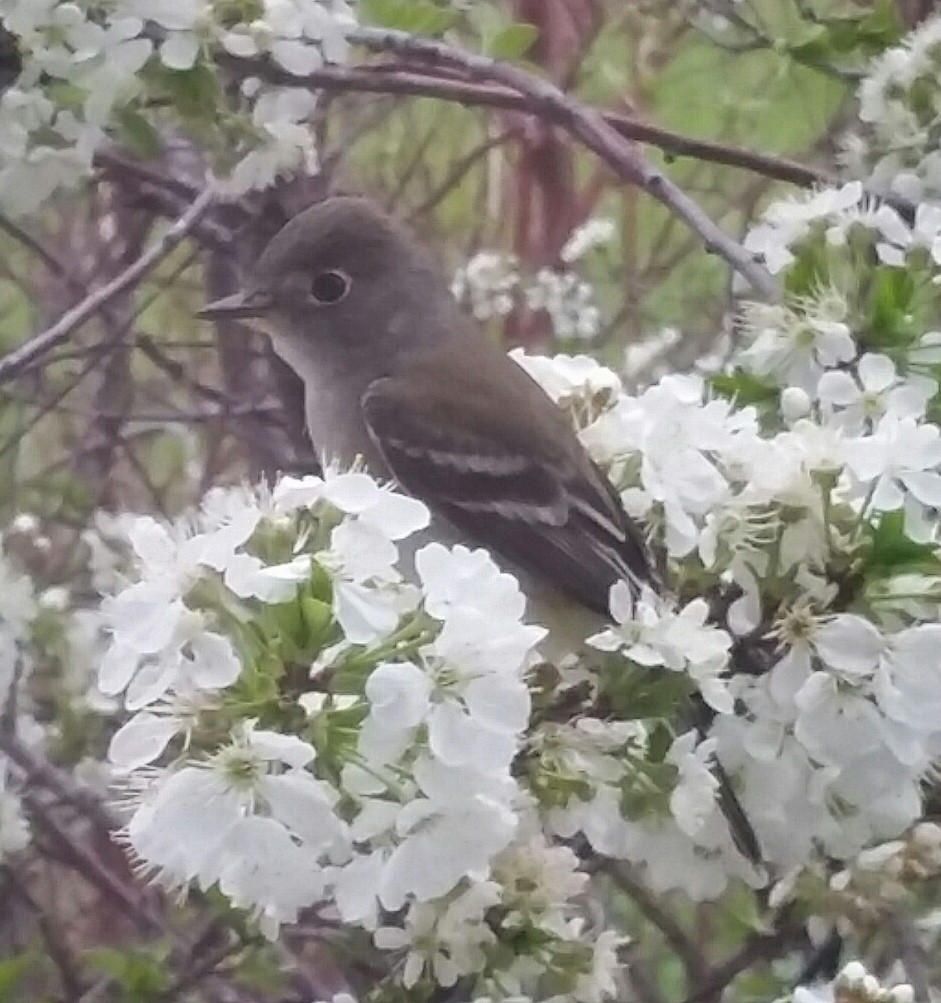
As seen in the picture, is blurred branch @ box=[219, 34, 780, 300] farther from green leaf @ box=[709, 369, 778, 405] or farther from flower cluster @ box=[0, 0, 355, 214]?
green leaf @ box=[709, 369, 778, 405]

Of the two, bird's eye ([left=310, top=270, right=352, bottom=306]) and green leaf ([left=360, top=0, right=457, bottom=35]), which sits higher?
green leaf ([left=360, top=0, right=457, bottom=35])

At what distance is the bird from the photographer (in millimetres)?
1602

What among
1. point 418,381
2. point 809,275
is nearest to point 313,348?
point 418,381

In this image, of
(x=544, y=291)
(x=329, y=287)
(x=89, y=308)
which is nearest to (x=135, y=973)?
(x=89, y=308)

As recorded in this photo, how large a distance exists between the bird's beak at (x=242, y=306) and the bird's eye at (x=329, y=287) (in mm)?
70

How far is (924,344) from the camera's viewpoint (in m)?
1.18

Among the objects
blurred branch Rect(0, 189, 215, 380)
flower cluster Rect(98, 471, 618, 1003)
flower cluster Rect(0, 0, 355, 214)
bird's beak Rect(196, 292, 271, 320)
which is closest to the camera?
flower cluster Rect(98, 471, 618, 1003)

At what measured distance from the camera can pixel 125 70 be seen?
4.25 ft

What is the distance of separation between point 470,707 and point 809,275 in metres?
0.52

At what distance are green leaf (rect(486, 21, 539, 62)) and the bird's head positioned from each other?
14.1 inches

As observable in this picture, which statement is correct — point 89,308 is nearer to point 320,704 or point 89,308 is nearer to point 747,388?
point 747,388

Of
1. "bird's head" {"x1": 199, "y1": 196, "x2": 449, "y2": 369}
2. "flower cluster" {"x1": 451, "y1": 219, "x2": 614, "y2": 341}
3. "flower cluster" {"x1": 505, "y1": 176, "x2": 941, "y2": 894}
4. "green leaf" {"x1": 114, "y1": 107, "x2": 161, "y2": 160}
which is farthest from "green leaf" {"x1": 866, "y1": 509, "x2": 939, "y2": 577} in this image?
"flower cluster" {"x1": 451, "y1": 219, "x2": 614, "y2": 341}

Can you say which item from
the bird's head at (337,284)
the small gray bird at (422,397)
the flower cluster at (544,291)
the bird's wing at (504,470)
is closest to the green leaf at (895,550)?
the bird's wing at (504,470)

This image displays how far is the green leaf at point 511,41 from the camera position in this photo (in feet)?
5.19
